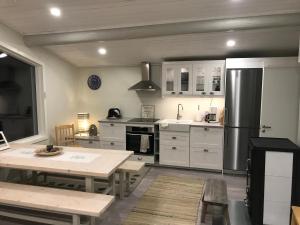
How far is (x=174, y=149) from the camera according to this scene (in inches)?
181

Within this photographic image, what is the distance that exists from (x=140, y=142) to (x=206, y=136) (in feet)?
4.38

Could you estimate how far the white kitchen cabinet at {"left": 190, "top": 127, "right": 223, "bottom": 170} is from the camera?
14.2ft

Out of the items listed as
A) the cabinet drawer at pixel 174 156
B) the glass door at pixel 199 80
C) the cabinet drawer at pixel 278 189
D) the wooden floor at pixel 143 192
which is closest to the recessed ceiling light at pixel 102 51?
the glass door at pixel 199 80

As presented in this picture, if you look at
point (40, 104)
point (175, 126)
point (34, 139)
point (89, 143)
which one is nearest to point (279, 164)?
point (175, 126)

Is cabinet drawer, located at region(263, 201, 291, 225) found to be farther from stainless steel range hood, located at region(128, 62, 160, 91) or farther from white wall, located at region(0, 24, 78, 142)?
white wall, located at region(0, 24, 78, 142)

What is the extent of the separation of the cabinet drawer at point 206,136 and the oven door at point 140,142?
846 mm

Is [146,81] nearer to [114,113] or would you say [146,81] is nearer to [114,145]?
[114,113]

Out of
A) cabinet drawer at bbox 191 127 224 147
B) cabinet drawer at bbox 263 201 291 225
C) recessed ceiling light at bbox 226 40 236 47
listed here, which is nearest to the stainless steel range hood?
cabinet drawer at bbox 191 127 224 147

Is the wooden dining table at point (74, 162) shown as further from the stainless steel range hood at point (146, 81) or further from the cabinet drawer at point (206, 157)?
the stainless steel range hood at point (146, 81)

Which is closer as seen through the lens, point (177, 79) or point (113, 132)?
point (177, 79)

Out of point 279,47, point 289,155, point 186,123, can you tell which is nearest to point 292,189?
point 289,155

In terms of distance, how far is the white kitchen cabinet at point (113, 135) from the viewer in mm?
4941

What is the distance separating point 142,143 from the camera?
187 inches

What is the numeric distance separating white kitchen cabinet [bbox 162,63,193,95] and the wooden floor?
5.18 ft
